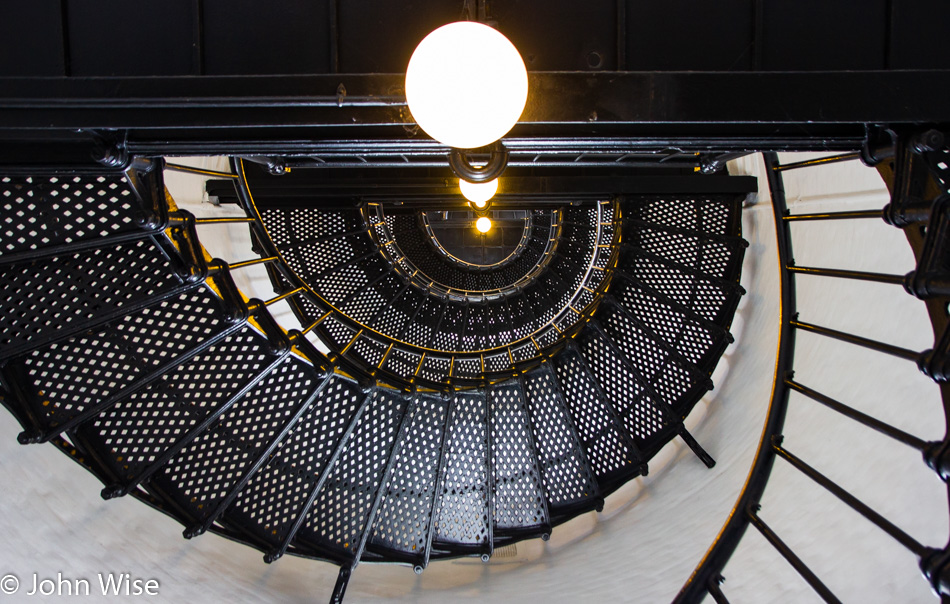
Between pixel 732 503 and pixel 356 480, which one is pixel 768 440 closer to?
pixel 732 503

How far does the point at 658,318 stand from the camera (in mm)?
4484

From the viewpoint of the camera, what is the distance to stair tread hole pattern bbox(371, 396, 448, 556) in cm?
401

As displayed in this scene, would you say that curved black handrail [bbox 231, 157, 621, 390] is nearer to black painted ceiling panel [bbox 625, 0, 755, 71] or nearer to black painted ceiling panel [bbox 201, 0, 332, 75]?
black painted ceiling panel [bbox 201, 0, 332, 75]

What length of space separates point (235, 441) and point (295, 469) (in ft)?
1.64

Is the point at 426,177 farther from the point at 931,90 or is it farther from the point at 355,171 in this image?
the point at 931,90

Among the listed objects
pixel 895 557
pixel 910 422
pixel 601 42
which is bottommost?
pixel 895 557

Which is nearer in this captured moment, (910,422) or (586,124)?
(586,124)

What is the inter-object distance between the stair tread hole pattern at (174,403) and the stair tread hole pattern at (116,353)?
158mm

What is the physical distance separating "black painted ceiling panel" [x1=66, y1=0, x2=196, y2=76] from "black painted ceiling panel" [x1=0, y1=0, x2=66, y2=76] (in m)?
0.06

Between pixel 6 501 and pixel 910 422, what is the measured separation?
16.8 ft

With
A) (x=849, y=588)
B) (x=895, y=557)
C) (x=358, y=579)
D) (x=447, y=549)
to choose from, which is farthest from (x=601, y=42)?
(x=358, y=579)

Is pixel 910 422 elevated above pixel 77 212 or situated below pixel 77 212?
below

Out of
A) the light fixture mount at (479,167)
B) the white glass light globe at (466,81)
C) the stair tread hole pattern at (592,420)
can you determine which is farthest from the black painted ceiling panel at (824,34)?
the stair tread hole pattern at (592,420)

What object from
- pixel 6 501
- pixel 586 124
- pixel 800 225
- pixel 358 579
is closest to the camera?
pixel 586 124
